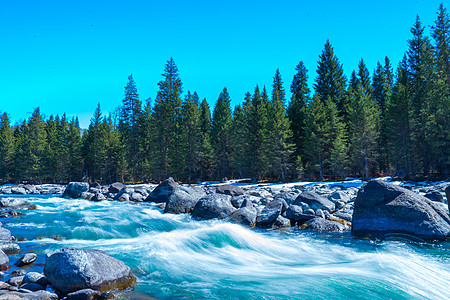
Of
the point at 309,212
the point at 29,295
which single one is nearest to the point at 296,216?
the point at 309,212

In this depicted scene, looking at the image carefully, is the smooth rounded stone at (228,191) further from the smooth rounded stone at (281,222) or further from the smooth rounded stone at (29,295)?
the smooth rounded stone at (29,295)

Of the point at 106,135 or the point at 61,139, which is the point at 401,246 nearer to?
the point at 106,135

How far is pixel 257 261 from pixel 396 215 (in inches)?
201

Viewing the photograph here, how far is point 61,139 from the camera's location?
62375 millimetres

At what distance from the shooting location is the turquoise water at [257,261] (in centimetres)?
528

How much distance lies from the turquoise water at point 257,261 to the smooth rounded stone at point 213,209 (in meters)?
1.18

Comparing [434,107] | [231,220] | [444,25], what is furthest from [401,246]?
[444,25]

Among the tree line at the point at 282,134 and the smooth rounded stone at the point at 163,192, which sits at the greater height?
the tree line at the point at 282,134

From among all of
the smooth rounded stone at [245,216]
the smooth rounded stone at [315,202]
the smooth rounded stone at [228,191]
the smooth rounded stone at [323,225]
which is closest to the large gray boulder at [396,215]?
the smooth rounded stone at [323,225]

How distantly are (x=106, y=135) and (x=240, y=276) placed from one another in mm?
57048

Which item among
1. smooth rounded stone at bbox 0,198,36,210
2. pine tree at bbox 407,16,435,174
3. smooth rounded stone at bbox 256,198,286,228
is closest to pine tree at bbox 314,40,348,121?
pine tree at bbox 407,16,435,174

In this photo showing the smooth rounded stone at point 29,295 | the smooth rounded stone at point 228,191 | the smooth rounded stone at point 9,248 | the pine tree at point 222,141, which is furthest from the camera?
the pine tree at point 222,141

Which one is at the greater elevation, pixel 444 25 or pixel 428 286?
pixel 444 25

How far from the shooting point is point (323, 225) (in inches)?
424
